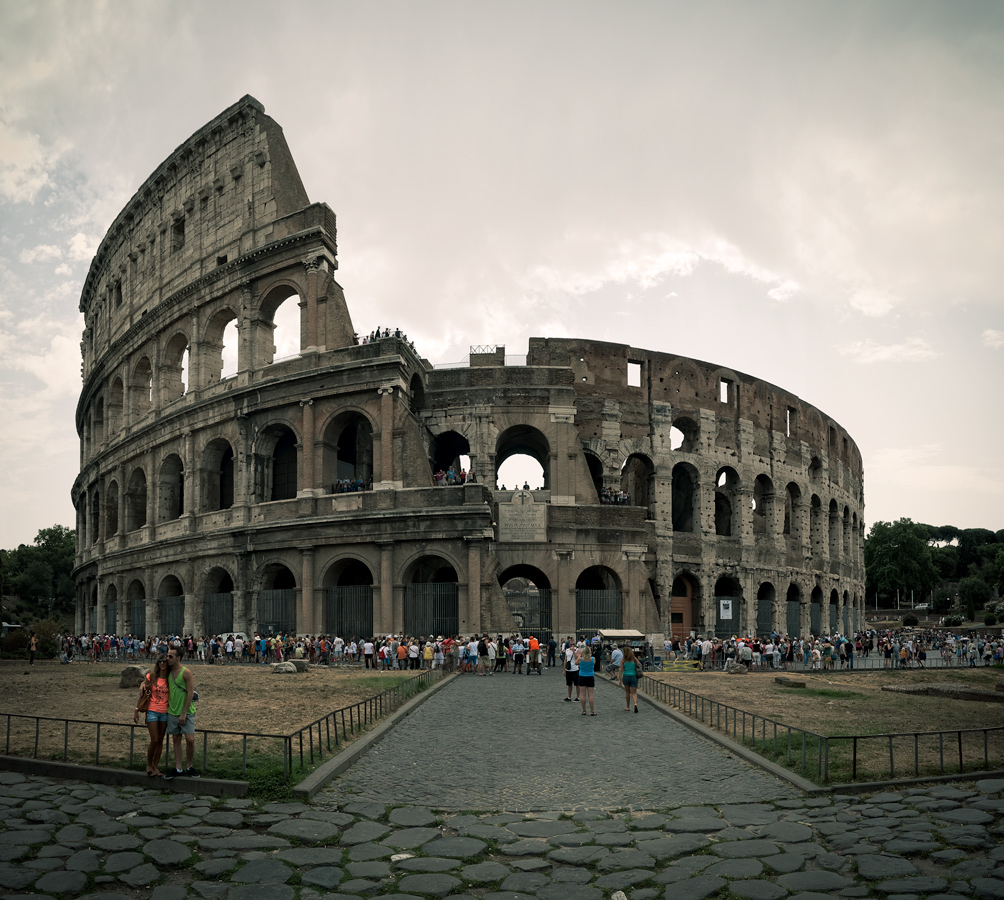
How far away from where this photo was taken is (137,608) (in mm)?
38938

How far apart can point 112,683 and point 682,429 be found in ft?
89.9

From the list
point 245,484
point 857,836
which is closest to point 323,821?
point 857,836

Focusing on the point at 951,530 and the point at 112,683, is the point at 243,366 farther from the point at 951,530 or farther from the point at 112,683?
the point at 951,530

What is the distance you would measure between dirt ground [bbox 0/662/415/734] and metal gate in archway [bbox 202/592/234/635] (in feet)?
27.3

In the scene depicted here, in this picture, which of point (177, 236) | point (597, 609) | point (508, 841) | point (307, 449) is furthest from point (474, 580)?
point (508, 841)

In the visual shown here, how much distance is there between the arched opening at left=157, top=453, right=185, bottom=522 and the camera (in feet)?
126

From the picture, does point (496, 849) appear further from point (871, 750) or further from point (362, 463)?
point (362, 463)

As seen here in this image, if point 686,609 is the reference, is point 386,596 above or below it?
above

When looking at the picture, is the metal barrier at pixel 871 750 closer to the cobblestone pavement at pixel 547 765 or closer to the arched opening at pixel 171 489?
the cobblestone pavement at pixel 547 765

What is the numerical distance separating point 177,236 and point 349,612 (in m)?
19.9

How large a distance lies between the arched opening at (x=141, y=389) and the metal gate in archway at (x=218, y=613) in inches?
452

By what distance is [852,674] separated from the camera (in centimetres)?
2834

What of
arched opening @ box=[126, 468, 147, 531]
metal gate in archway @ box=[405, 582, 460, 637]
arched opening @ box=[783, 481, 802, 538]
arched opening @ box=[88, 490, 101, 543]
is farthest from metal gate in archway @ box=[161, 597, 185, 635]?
arched opening @ box=[783, 481, 802, 538]

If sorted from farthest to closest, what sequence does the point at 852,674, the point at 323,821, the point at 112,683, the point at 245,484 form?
1. the point at 245,484
2. the point at 852,674
3. the point at 112,683
4. the point at 323,821
